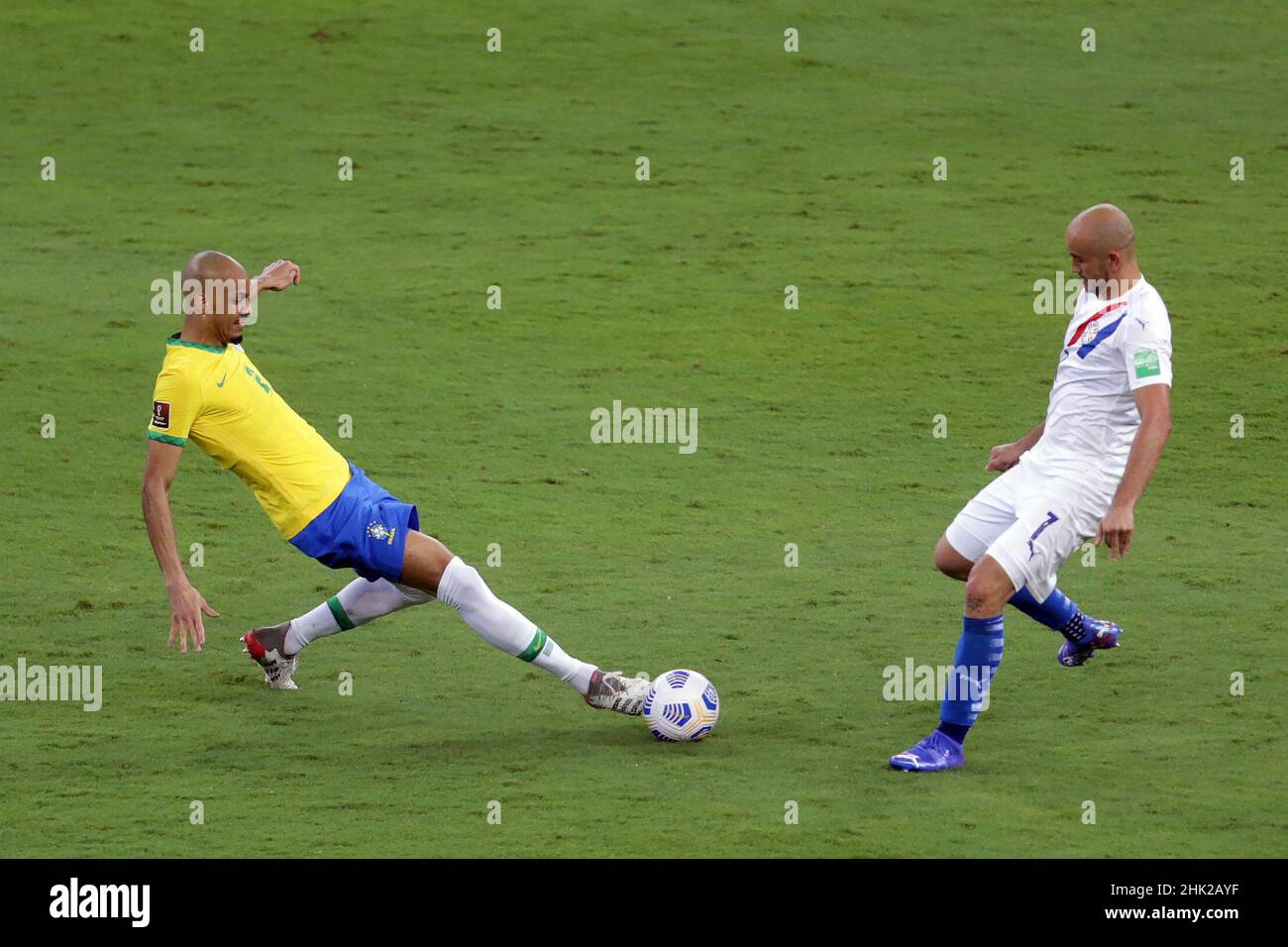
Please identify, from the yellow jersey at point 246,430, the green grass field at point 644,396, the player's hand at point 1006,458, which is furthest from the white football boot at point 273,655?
the player's hand at point 1006,458

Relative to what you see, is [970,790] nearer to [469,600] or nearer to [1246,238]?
[469,600]

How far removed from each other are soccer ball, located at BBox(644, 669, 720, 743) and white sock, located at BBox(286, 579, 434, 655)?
47.8 inches

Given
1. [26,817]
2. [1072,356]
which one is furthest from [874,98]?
[26,817]

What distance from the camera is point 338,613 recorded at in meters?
8.04

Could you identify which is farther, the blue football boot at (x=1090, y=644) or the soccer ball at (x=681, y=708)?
the blue football boot at (x=1090, y=644)

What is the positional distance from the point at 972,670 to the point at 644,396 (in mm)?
6722

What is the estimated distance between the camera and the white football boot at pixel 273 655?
8.09 metres

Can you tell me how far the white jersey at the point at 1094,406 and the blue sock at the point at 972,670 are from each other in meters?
0.69

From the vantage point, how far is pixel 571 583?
9.97 meters

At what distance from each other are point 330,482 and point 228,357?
0.65m

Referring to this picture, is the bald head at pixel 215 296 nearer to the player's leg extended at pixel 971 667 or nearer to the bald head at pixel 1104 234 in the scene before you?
the player's leg extended at pixel 971 667

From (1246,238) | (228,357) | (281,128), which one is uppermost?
(281,128)

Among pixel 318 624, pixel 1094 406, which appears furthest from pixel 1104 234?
pixel 318 624

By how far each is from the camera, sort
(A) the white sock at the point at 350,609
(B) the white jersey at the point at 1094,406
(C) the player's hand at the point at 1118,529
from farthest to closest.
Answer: (A) the white sock at the point at 350,609, (B) the white jersey at the point at 1094,406, (C) the player's hand at the point at 1118,529
